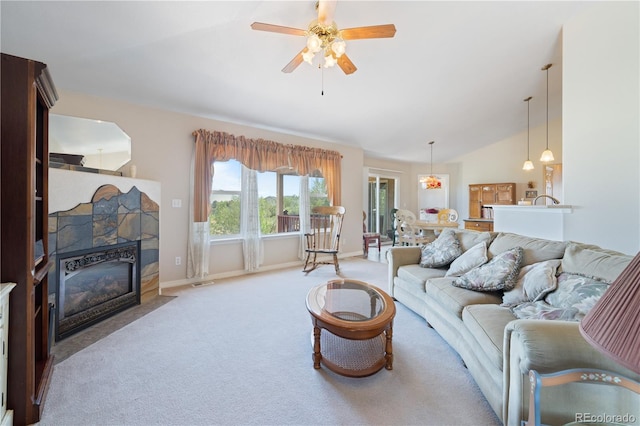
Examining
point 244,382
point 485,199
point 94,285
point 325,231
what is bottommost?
point 244,382

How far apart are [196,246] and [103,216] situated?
1358 millimetres

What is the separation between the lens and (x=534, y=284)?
5.80 feet

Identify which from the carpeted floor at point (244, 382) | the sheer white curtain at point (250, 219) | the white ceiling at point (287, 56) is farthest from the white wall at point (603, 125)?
the sheer white curtain at point (250, 219)

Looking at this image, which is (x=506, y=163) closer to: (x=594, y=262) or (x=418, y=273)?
(x=418, y=273)

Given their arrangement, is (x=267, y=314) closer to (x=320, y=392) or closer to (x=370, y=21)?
(x=320, y=392)

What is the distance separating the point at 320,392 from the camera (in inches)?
64.1

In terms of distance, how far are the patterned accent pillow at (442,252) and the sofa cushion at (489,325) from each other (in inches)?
37.4

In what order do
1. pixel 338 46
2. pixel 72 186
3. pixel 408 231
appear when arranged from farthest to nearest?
pixel 408 231 → pixel 72 186 → pixel 338 46

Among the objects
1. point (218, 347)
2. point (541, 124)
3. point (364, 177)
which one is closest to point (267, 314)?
point (218, 347)

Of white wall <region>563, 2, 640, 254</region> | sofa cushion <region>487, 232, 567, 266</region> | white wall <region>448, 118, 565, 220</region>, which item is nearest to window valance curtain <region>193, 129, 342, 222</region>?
sofa cushion <region>487, 232, 567, 266</region>

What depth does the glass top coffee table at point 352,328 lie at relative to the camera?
5.51 ft

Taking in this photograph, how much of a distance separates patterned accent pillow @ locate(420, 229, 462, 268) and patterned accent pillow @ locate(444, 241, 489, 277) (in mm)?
194

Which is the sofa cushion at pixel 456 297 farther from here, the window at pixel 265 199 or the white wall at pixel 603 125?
the window at pixel 265 199

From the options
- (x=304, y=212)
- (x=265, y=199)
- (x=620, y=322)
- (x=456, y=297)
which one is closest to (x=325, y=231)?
(x=304, y=212)
